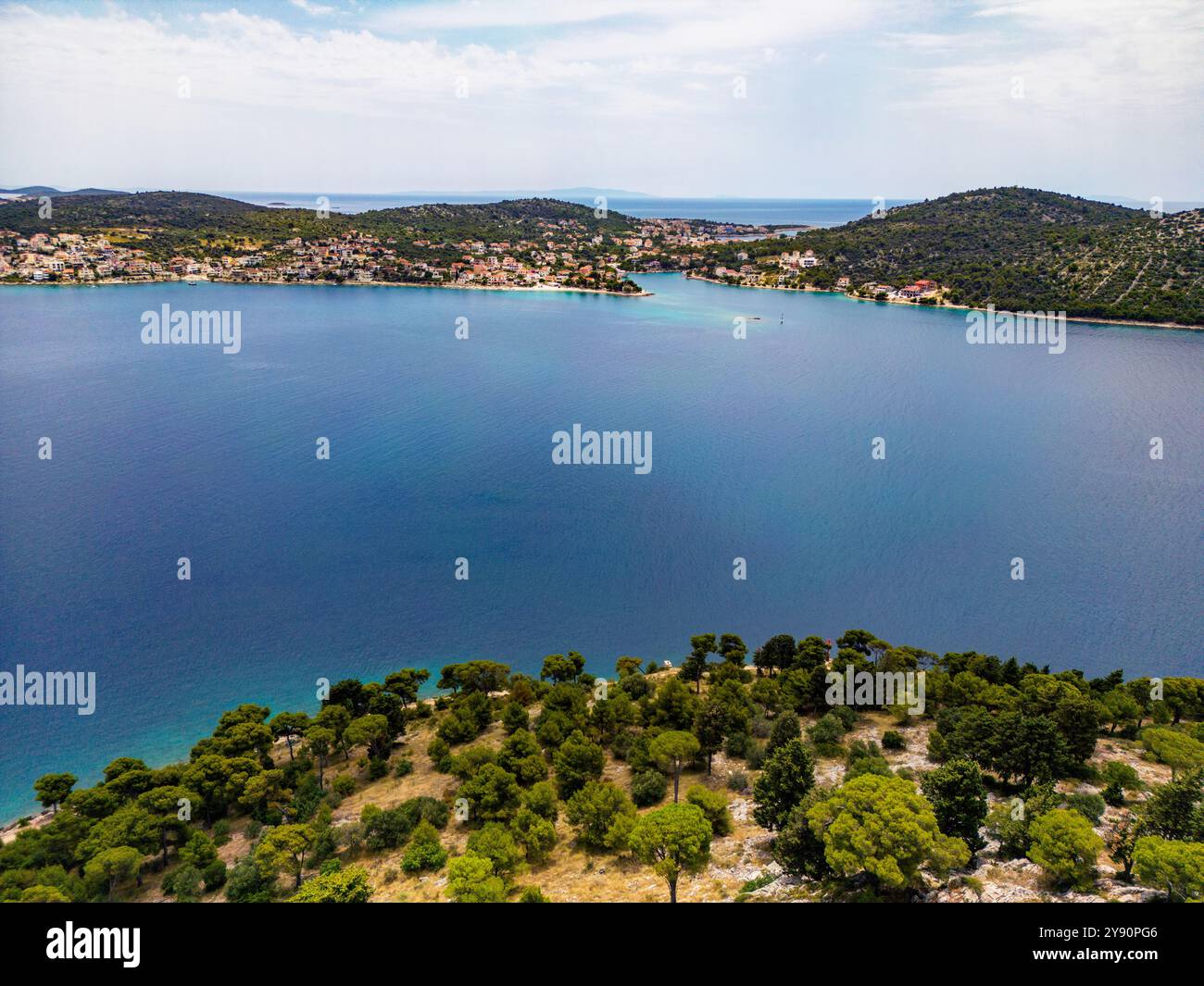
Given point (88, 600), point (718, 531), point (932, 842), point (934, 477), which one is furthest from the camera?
point (934, 477)

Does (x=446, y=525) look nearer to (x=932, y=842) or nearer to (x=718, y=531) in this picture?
(x=718, y=531)

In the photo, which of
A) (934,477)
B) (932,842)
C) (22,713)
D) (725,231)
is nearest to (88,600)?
(22,713)

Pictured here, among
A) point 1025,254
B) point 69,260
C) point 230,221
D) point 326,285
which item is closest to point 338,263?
point 326,285

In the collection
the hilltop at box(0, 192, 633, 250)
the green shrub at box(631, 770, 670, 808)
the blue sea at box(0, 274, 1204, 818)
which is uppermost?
the hilltop at box(0, 192, 633, 250)

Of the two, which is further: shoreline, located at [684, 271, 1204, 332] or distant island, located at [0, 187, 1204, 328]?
distant island, located at [0, 187, 1204, 328]

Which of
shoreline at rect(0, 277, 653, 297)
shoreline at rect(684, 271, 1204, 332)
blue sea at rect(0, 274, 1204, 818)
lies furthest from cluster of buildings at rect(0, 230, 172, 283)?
shoreline at rect(684, 271, 1204, 332)

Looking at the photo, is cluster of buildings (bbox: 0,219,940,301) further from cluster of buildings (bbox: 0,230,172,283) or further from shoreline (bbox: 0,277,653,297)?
shoreline (bbox: 0,277,653,297)

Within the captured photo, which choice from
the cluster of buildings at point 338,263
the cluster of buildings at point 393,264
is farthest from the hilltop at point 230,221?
the cluster of buildings at point 338,263
